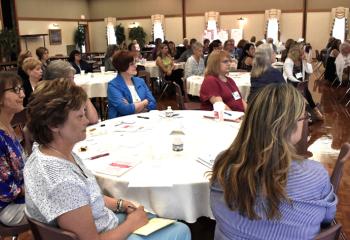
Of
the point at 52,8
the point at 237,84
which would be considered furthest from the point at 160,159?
the point at 52,8

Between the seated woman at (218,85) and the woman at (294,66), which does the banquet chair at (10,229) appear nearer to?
the seated woman at (218,85)

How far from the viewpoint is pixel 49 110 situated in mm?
1622

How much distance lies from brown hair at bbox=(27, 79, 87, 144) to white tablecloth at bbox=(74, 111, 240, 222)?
2.02ft

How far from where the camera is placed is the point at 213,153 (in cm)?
251

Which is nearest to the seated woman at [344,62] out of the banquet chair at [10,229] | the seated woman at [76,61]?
the seated woman at [76,61]

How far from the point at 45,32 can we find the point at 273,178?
1696cm

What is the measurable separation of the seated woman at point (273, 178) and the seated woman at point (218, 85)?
2.84 meters

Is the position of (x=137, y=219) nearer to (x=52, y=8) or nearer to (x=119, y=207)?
(x=119, y=207)

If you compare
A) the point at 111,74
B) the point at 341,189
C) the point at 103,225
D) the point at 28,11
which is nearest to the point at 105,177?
the point at 103,225

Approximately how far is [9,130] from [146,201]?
1001 mm

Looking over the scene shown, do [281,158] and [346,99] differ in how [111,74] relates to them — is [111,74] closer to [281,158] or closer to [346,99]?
[346,99]

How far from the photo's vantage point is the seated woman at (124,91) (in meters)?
4.11

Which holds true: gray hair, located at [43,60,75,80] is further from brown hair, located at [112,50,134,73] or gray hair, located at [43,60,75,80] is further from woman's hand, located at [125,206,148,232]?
woman's hand, located at [125,206,148,232]

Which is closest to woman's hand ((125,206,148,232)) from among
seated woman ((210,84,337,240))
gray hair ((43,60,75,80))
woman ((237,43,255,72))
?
seated woman ((210,84,337,240))
